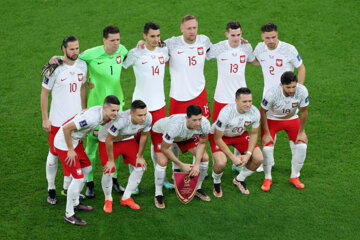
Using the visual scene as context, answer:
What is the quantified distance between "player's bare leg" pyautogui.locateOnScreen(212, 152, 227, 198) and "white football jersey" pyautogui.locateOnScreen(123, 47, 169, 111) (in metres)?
1.13

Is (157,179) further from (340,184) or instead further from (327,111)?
(327,111)

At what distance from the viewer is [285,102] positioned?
823cm

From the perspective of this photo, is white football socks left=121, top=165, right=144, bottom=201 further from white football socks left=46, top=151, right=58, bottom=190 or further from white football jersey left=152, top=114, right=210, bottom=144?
white football socks left=46, top=151, right=58, bottom=190

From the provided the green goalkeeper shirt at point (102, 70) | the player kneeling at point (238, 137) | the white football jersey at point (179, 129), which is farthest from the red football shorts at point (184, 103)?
the green goalkeeper shirt at point (102, 70)

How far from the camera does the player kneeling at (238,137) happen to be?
7.94 m

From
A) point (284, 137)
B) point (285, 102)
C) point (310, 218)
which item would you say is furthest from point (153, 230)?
point (284, 137)

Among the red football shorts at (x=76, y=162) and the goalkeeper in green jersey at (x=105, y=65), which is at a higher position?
the goalkeeper in green jersey at (x=105, y=65)

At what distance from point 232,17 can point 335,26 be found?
254 cm

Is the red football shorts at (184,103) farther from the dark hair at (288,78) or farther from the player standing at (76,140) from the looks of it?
the player standing at (76,140)

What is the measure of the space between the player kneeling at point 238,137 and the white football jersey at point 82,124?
1.75m

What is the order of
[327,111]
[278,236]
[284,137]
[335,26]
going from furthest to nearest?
[335,26] → [327,111] → [284,137] → [278,236]

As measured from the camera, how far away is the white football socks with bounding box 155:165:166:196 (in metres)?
8.05

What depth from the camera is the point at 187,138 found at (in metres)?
7.98

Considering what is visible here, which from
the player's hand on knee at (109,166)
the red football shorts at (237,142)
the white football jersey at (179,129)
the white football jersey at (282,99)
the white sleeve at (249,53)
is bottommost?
the player's hand on knee at (109,166)
